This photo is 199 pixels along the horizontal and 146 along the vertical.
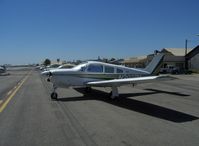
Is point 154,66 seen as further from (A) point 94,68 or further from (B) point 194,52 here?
(B) point 194,52

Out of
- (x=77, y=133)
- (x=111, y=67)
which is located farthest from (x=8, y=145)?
(x=111, y=67)

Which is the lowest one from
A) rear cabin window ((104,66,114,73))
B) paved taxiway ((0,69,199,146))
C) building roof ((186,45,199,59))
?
paved taxiway ((0,69,199,146))

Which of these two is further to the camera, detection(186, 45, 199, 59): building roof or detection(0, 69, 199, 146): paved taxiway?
detection(186, 45, 199, 59): building roof

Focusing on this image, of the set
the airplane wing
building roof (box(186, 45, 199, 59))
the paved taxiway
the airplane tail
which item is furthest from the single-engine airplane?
building roof (box(186, 45, 199, 59))

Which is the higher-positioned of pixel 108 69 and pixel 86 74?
pixel 108 69

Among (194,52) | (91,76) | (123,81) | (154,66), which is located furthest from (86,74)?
(194,52)

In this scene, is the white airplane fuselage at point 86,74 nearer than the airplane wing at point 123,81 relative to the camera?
No

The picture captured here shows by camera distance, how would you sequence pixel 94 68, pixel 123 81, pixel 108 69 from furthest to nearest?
pixel 108 69 < pixel 94 68 < pixel 123 81

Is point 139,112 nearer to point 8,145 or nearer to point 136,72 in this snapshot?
point 8,145

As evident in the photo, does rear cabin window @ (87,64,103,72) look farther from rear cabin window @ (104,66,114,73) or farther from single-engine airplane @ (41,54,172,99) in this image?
rear cabin window @ (104,66,114,73)

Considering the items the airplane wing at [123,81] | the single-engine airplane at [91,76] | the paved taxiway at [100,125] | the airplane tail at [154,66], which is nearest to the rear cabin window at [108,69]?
the single-engine airplane at [91,76]

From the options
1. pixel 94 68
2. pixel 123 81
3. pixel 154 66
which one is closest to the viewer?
pixel 123 81

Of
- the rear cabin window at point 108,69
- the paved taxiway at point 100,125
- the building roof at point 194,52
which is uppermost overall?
the building roof at point 194,52

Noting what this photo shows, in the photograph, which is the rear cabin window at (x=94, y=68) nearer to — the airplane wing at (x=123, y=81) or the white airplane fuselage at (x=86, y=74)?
the white airplane fuselage at (x=86, y=74)
